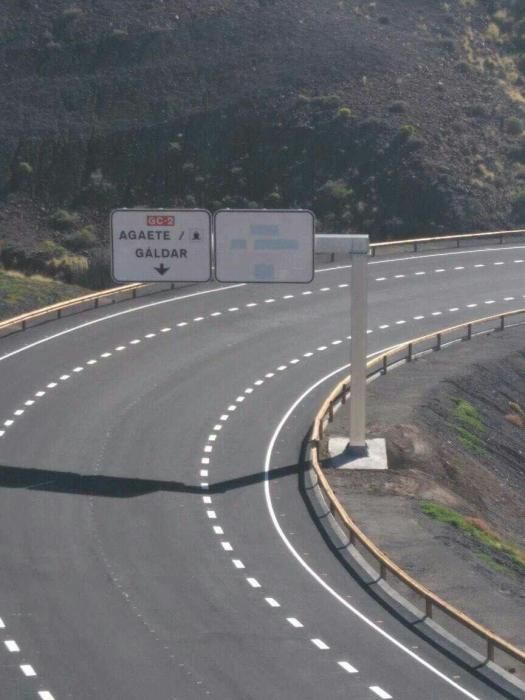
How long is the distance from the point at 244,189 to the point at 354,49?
1453 centimetres

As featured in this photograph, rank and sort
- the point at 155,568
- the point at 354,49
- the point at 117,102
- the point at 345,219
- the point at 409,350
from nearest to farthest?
1. the point at 155,568
2. the point at 409,350
3. the point at 345,219
4. the point at 117,102
5. the point at 354,49

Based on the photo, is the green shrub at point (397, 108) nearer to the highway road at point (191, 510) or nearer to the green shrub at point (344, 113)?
the green shrub at point (344, 113)

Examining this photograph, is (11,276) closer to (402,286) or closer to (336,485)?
(402,286)

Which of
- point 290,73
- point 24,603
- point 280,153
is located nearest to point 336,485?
point 24,603

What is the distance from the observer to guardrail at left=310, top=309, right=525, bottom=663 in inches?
920

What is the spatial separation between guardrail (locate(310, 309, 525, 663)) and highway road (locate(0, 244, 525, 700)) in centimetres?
59

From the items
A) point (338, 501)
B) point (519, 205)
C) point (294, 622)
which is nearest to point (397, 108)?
point (519, 205)

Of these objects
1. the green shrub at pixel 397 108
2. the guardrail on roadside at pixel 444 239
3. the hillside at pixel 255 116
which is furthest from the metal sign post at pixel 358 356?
the green shrub at pixel 397 108

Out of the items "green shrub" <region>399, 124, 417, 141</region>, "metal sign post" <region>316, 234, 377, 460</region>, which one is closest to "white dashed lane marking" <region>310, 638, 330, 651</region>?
"metal sign post" <region>316, 234, 377, 460</region>

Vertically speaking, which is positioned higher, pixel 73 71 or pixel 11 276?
pixel 73 71

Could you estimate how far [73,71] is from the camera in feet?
267

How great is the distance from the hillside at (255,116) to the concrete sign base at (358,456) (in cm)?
3001

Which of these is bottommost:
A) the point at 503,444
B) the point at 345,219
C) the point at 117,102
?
the point at 503,444

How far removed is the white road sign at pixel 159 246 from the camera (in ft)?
118
